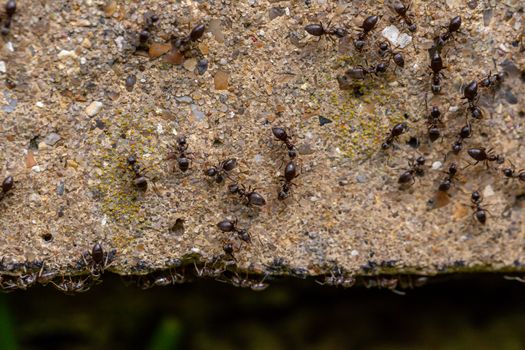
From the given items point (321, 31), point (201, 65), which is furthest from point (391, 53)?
point (201, 65)

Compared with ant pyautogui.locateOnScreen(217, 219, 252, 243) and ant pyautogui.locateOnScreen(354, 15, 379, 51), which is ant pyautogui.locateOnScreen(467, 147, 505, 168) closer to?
ant pyautogui.locateOnScreen(354, 15, 379, 51)

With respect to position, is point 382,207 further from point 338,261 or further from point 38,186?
point 38,186

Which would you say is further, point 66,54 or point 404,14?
point 404,14

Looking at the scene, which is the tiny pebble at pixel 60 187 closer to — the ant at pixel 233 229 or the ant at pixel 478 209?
the ant at pixel 233 229

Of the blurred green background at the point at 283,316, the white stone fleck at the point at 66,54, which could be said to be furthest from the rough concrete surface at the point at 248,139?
the blurred green background at the point at 283,316

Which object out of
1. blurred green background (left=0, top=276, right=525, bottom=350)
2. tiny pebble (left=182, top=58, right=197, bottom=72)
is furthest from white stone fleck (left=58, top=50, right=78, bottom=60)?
blurred green background (left=0, top=276, right=525, bottom=350)

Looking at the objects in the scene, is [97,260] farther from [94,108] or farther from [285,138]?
[285,138]
